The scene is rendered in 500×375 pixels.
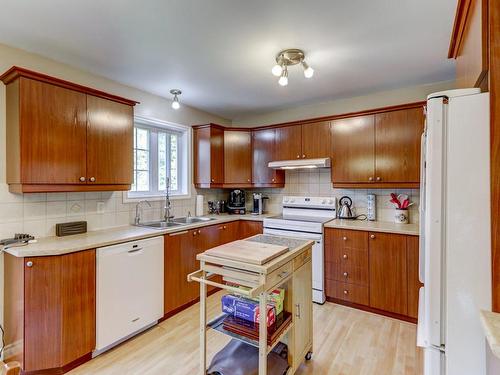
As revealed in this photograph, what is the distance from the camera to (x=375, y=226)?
108 inches

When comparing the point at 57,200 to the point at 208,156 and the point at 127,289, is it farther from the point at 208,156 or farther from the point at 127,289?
the point at 208,156

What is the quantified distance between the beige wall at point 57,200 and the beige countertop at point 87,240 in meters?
0.15

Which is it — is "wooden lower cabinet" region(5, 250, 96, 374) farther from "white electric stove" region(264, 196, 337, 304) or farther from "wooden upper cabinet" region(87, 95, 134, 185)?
"white electric stove" region(264, 196, 337, 304)

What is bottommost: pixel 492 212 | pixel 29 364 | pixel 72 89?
pixel 29 364

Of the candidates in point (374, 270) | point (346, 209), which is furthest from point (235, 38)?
point (374, 270)

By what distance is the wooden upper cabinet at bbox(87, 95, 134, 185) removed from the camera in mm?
2254

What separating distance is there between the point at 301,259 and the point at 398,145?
184cm

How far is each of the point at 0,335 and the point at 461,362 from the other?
113 inches

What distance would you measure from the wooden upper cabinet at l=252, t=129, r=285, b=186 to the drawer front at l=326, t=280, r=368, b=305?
1508 millimetres

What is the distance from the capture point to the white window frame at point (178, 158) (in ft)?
10.1

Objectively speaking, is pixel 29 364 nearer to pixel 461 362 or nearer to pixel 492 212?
pixel 461 362

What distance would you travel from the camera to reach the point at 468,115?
37.9 inches

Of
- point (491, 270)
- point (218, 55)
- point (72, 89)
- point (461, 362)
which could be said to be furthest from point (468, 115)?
point (72, 89)

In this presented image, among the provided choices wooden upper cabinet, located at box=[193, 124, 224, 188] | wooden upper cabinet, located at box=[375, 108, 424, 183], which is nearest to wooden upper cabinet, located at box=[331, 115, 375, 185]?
wooden upper cabinet, located at box=[375, 108, 424, 183]
